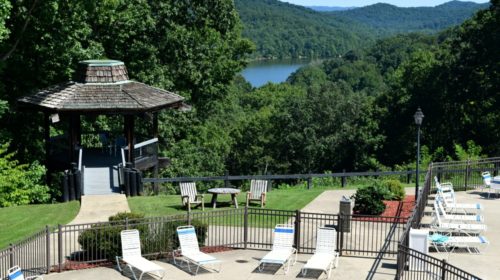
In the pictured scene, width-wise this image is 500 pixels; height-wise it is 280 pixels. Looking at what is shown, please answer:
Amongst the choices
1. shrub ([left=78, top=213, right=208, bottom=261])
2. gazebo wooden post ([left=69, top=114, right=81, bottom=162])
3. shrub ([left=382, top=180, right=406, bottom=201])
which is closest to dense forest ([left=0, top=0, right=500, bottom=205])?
gazebo wooden post ([left=69, top=114, right=81, bottom=162])

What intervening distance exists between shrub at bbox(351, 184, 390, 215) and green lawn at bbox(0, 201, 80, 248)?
31.7 feet

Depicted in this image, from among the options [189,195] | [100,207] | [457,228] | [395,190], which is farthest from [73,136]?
[457,228]

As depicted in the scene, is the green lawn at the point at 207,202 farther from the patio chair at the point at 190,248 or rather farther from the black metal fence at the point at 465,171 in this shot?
the black metal fence at the point at 465,171

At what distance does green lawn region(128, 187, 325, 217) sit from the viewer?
24.5 m

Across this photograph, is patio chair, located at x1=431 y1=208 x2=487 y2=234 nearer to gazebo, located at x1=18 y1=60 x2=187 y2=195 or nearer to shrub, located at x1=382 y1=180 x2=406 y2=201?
shrub, located at x1=382 y1=180 x2=406 y2=201

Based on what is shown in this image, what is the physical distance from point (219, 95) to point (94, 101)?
19.1 m

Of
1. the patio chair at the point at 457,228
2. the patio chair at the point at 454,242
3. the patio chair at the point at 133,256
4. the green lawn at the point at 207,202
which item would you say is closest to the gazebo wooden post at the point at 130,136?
the green lawn at the point at 207,202

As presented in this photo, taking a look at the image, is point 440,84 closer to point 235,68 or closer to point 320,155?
point 320,155

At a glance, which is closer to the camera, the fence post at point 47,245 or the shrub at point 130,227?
the fence post at point 47,245

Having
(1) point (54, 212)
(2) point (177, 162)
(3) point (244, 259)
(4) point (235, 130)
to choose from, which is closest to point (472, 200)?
(3) point (244, 259)

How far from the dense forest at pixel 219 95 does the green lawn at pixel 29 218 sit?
1929mm

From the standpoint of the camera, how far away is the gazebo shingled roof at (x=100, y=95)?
26.0m

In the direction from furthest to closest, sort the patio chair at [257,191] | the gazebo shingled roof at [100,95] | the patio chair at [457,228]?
the gazebo shingled roof at [100,95] → the patio chair at [257,191] → the patio chair at [457,228]

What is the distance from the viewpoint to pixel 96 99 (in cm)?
2630
